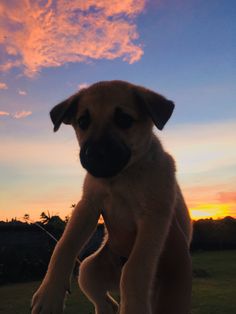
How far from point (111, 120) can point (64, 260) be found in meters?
1.15

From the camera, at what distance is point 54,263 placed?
335cm

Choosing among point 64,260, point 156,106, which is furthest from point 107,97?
point 64,260

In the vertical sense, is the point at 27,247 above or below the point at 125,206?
below

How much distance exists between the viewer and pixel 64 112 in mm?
3654

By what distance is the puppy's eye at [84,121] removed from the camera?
11.4 ft

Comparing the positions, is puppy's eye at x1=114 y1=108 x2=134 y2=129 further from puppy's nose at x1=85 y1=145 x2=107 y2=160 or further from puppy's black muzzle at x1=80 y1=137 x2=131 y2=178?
puppy's nose at x1=85 y1=145 x2=107 y2=160

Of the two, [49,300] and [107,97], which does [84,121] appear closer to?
[107,97]

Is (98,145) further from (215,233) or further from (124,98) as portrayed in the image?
(215,233)

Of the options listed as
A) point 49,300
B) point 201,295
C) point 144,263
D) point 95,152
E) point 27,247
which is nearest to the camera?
point 95,152

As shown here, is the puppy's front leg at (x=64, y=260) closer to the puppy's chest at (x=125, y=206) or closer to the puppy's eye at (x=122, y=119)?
the puppy's chest at (x=125, y=206)

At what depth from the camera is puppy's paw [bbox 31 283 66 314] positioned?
306 cm

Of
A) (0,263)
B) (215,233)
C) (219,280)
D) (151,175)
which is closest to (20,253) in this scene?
(0,263)

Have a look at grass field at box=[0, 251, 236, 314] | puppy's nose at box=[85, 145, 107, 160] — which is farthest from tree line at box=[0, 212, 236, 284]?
puppy's nose at box=[85, 145, 107, 160]

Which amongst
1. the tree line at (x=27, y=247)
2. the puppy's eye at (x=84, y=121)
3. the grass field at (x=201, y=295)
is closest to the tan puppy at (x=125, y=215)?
the puppy's eye at (x=84, y=121)
